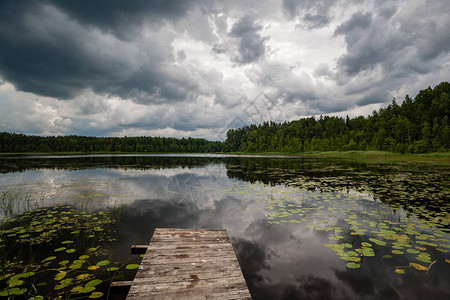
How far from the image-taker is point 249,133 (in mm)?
106188

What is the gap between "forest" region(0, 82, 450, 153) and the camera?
2176 inches

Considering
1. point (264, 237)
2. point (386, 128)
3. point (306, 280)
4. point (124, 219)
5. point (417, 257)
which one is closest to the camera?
point (306, 280)

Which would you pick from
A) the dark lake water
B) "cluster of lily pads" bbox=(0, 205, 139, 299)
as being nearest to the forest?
the dark lake water

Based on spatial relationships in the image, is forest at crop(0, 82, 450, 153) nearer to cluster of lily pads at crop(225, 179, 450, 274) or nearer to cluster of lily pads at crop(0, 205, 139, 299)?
cluster of lily pads at crop(225, 179, 450, 274)

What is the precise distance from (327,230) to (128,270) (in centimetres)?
609

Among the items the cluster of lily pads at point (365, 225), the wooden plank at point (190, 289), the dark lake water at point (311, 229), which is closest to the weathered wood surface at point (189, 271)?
the wooden plank at point (190, 289)

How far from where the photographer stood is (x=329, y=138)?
92.9 metres

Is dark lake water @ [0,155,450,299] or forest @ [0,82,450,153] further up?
forest @ [0,82,450,153]

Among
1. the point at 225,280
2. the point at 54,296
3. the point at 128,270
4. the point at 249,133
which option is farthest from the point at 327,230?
the point at 249,133

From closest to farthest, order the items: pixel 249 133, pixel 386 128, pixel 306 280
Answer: pixel 306 280 → pixel 386 128 → pixel 249 133

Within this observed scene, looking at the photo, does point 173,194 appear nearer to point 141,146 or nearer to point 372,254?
point 372,254

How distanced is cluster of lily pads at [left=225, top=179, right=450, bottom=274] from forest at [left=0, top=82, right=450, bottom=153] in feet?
177

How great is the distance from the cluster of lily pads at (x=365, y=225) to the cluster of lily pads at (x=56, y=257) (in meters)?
5.62

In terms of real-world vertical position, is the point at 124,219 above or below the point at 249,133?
below
